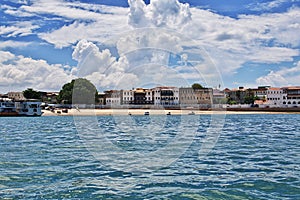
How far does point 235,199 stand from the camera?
36.7ft

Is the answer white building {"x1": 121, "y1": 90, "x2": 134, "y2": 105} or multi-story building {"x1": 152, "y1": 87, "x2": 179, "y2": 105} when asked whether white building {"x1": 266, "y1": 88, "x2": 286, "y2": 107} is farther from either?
white building {"x1": 121, "y1": 90, "x2": 134, "y2": 105}

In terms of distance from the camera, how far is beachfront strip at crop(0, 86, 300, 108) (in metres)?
144

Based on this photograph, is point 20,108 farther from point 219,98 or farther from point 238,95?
point 238,95

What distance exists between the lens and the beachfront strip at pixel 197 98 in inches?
5650

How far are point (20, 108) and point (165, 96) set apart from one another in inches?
2589

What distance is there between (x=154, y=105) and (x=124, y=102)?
12.8m

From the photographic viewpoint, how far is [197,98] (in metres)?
148

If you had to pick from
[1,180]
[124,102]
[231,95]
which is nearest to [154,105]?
[124,102]

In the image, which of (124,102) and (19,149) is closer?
(19,149)

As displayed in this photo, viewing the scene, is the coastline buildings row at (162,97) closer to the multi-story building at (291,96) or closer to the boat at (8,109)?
the multi-story building at (291,96)

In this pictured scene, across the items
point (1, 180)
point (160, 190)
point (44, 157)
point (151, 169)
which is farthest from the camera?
point (44, 157)

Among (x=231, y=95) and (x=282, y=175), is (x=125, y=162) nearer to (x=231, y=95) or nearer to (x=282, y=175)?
(x=282, y=175)

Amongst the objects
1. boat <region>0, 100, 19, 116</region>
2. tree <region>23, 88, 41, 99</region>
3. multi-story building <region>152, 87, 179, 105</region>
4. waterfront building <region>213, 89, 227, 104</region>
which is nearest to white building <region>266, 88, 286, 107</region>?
waterfront building <region>213, 89, 227, 104</region>

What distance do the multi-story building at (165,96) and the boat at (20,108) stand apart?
59.8 m
